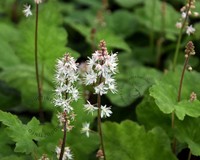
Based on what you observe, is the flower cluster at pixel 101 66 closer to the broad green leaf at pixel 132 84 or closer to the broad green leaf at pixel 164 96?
the broad green leaf at pixel 164 96

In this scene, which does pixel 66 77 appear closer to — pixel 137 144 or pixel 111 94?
pixel 137 144

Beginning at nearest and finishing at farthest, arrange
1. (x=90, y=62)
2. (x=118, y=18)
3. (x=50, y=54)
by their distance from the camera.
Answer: (x=90, y=62) → (x=50, y=54) → (x=118, y=18)

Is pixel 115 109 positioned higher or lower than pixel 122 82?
lower

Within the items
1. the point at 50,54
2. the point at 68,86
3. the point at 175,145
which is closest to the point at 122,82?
the point at 50,54

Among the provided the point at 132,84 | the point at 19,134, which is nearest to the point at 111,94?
the point at 132,84

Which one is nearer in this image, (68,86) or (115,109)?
(68,86)

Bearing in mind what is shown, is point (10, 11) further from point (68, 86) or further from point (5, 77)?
point (68, 86)
